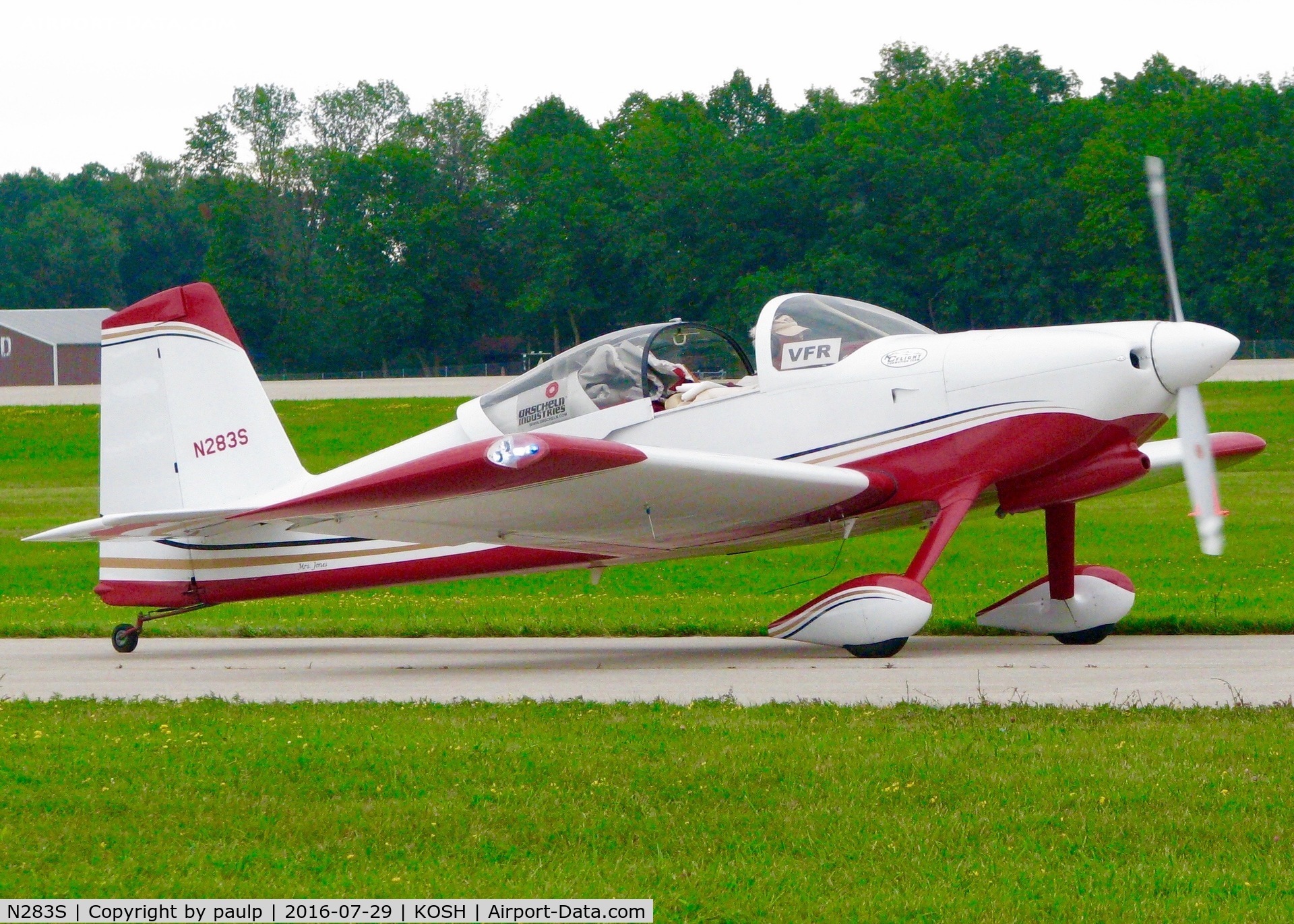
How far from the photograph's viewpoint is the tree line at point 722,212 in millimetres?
66625

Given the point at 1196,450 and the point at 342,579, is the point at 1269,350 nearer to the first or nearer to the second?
the point at 1196,450

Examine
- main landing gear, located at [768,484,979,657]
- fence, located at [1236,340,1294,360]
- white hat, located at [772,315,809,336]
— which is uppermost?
fence, located at [1236,340,1294,360]

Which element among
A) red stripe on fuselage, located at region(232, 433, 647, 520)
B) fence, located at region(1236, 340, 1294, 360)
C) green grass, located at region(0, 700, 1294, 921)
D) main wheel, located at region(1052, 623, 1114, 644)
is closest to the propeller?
main wheel, located at region(1052, 623, 1114, 644)

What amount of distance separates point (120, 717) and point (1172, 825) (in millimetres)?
5424

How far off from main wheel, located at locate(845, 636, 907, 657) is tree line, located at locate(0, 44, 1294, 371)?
55602 millimetres

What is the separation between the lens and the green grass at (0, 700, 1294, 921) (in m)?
4.80

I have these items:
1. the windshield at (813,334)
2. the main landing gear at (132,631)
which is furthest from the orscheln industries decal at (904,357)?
the main landing gear at (132,631)

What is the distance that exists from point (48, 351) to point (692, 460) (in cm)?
9203

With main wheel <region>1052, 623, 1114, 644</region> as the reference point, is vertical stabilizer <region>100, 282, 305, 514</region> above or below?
above

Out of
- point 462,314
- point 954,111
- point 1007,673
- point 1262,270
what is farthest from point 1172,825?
point 462,314

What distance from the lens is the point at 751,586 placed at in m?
18.2
